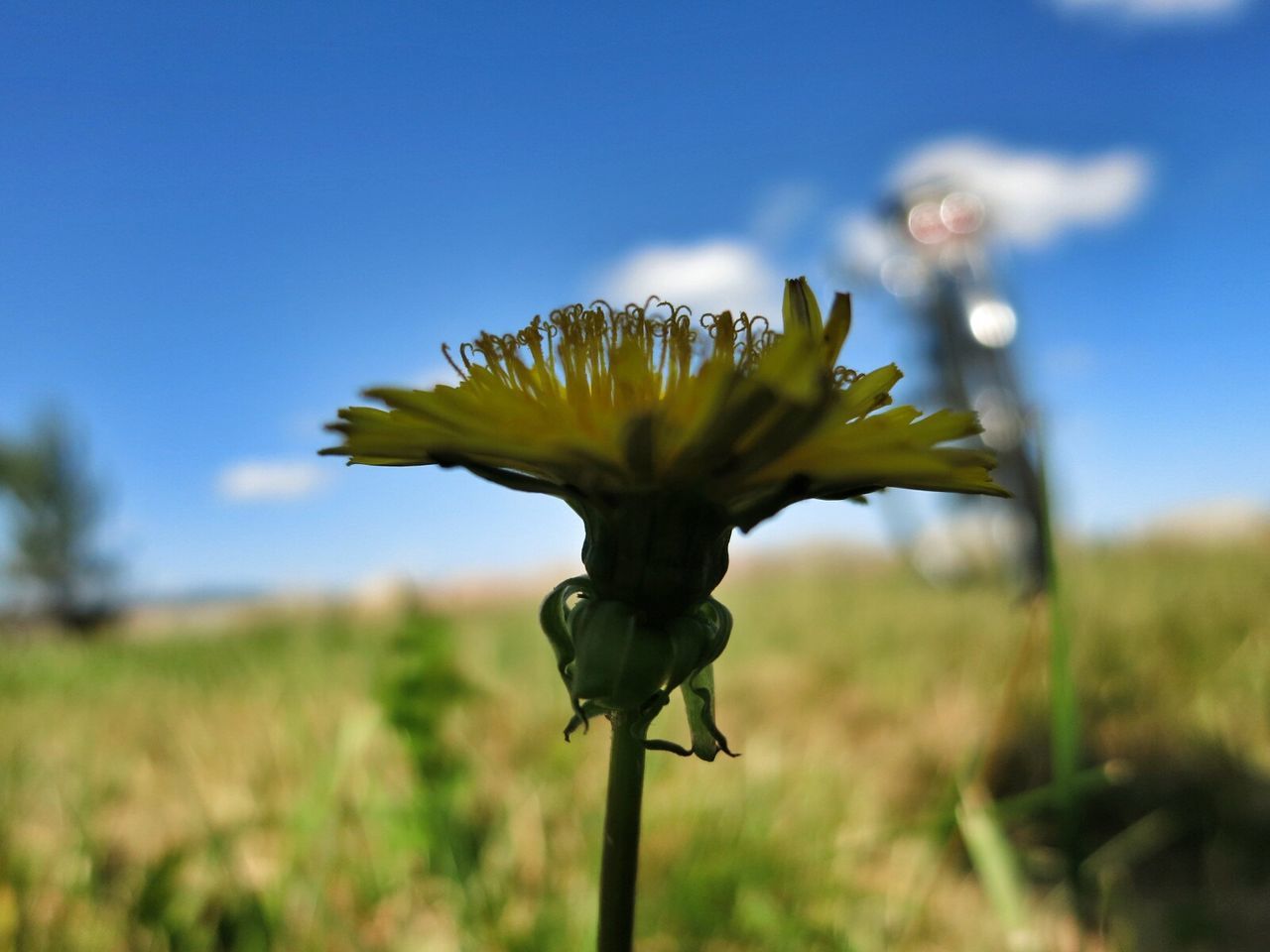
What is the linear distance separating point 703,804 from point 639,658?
1077 millimetres

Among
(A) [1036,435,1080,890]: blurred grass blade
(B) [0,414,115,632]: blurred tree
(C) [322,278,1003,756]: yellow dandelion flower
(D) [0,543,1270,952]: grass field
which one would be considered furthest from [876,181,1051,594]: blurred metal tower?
(B) [0,414,115,632]: blurred tree

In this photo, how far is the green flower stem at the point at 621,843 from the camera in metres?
0.51

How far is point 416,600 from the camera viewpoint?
148cm

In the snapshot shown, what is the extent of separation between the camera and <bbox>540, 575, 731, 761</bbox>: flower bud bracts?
0.49m

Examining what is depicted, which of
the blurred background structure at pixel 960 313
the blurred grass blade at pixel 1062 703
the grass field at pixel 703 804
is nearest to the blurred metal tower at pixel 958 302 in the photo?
the blurred background structure at pixel 960 313

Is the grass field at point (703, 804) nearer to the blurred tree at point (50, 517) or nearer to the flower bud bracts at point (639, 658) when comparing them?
the flower bud bracts at point (639, 658)

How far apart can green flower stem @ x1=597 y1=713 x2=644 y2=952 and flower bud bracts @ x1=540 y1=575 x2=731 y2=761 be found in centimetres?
2

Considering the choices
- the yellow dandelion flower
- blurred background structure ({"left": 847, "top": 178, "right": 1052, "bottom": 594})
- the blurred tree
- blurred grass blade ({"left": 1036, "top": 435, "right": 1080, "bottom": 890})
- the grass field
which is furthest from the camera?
the blurred tree

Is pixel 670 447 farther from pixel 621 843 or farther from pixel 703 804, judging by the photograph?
pixel 703 804

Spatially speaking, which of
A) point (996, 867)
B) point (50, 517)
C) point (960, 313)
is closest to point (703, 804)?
point (996, 867)

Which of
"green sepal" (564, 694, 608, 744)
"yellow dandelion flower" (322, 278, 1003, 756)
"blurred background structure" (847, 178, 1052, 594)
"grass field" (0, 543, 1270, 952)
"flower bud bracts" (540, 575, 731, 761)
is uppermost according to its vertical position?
"blurred background structure" (847, 178, 1052, 594)

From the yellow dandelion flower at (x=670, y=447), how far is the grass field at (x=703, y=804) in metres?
0.62

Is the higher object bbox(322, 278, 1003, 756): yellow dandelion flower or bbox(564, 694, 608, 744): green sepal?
bbox(322, 278, 1003, 756): yellow dandelion flower

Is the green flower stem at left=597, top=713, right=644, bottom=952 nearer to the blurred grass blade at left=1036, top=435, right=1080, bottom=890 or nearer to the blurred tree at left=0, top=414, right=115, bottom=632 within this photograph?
the blurred grass blade at left=1036, top=435, right=1080, bottom=890
